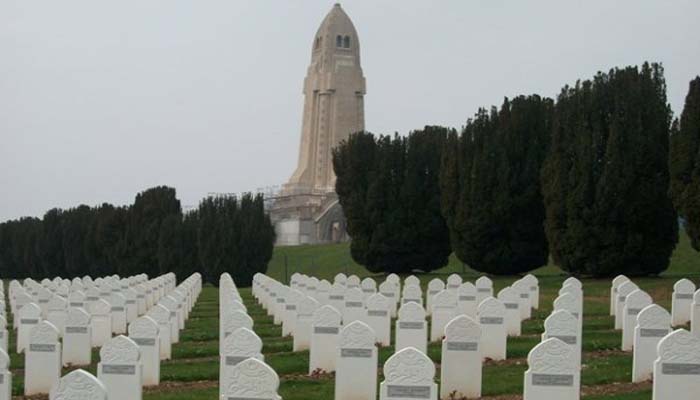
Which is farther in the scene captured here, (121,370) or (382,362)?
(382,362)

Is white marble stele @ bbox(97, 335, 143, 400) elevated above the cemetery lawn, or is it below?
above

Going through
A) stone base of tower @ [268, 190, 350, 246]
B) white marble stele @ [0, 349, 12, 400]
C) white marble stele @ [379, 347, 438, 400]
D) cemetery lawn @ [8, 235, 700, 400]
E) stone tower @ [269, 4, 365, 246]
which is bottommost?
cemetery lawn @ [8, 235, 700, 400]

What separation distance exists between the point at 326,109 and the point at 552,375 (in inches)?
3502

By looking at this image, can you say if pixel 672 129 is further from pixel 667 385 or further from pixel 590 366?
pixel 667 385

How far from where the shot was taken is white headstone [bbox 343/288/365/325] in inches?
803

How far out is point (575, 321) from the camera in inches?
562

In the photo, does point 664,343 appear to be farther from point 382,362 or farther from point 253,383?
point 382,362

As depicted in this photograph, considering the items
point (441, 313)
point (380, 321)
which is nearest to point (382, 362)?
point (380, 321)

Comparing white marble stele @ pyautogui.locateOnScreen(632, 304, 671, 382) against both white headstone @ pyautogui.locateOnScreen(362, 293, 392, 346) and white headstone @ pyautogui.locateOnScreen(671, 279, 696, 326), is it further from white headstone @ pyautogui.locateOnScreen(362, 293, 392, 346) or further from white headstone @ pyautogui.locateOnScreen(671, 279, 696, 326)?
white headstone @ pyautogui.locateOnScreen(671, 279, 696, 326)

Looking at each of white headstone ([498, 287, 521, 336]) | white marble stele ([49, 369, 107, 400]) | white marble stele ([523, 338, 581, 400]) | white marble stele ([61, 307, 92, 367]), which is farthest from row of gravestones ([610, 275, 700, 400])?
white marble stele ([61, 307, 92, 367])

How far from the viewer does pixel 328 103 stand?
98.8 m

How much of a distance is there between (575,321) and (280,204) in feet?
271

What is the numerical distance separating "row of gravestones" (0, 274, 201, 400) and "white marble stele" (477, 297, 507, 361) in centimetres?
507

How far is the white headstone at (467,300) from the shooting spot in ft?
70.1
